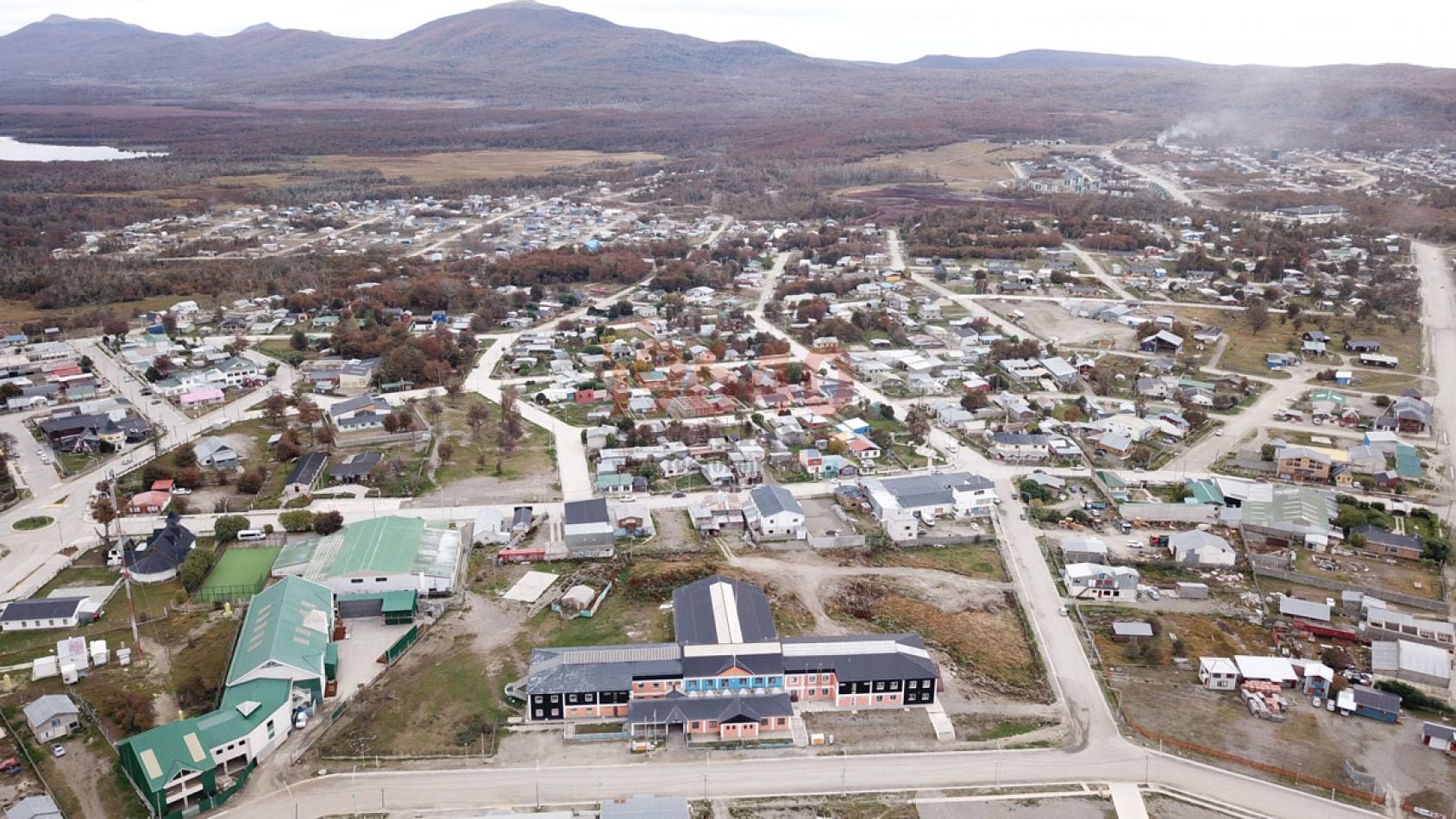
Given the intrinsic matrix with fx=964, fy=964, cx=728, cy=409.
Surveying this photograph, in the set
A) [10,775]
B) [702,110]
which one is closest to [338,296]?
[10,775]

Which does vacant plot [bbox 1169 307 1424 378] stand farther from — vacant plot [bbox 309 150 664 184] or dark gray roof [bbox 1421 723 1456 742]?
vacant plot [bbox 309 150 664 184]

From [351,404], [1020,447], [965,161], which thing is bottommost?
[1020,447]

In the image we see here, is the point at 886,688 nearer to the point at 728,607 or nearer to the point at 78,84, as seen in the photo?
the point at 728,607

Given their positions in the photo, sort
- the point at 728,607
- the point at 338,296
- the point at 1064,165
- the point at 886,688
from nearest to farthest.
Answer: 1. the point at 886,688
2. the point at 728,607
3. the point at 338,296
4. the point at 1064,165

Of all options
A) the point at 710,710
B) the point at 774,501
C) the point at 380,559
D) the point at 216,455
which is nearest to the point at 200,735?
the point at 380,559

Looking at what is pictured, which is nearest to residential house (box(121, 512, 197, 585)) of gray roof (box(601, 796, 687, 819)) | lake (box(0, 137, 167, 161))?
gray roof (box(601, 796, 687, 819))

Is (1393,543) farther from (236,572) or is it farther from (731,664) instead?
(236,572)
